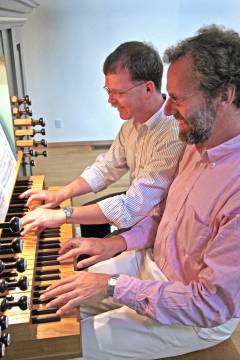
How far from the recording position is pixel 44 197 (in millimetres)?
1635

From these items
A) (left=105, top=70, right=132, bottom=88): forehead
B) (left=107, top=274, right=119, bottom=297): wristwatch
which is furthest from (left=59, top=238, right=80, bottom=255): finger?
(left=105, top=70, right=132, bottom=88): forehead

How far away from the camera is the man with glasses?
4.82ft

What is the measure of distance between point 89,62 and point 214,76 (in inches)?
150

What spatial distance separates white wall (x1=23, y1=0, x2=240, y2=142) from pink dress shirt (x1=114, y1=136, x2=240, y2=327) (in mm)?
3646

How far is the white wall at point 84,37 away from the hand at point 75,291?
386cm

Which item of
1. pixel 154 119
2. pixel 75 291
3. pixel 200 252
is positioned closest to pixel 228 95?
pixel 200 252

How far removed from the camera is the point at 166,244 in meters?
1.28

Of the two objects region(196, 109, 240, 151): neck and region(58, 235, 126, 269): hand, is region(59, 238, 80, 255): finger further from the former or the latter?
region(196, 109, 240, 151): neck

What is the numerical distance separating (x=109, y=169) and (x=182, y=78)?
2.52 ft

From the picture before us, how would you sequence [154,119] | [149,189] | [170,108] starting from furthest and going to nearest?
[154,119] → [149,189] → [170,108]

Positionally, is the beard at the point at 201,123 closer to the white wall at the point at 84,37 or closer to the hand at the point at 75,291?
the hand at the point at 75,291

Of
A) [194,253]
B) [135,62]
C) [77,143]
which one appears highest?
[135,62]

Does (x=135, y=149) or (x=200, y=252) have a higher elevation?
(x=135, y=149)

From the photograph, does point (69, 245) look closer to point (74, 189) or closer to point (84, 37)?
point (74, 189)
